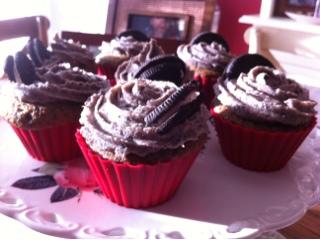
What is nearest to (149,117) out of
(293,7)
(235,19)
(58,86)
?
(58,86)

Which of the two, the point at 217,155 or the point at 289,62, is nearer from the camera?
the point at 217,155

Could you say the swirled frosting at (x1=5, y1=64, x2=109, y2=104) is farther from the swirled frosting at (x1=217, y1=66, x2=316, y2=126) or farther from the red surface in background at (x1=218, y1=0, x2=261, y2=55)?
the red surface in background at (x1=218, y1=0, x2=261, y2=55)

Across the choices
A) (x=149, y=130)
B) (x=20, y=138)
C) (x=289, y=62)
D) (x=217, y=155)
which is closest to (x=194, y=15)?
(x=289, y=62)

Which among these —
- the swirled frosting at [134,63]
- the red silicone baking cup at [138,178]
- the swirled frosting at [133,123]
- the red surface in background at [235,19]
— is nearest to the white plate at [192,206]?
the red silicone baking cup at [138,178]

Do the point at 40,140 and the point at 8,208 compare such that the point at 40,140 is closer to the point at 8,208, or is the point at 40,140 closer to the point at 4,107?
the point at 4,107

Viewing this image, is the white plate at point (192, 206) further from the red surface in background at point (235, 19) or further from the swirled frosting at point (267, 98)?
the red surface in background at point (235, 19)

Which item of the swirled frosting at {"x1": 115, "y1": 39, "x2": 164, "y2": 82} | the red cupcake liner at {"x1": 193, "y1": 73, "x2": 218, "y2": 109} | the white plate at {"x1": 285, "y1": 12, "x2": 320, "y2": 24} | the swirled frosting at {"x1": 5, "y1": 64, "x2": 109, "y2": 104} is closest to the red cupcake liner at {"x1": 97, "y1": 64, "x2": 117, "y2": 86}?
the swirled frosting at {"x1": 115, "y1": 39, "x2": 164, "y2": 82}
